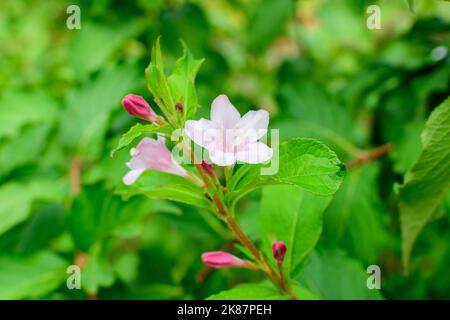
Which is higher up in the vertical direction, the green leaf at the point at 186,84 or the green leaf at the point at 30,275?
the green leaf at the point at 186,84

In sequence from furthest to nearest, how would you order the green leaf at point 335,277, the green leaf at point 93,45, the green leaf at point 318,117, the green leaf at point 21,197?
the green leaf at point 93,45
the green leaf at point 318,117
the green leaf at point 21,197
the green leaf at point 335,277

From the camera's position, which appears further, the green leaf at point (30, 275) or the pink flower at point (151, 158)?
the green leaf at point (30, 275)

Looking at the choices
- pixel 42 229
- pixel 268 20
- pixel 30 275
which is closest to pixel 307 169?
pixel 30 275

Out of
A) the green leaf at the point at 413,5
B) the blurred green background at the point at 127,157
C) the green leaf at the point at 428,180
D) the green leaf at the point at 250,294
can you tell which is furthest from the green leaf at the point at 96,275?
the green leaf at the point at 413,5

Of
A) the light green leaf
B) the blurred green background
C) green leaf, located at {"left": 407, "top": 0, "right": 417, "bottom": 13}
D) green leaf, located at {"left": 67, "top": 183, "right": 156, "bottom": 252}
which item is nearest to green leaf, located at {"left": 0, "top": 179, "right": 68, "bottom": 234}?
the blurred green background

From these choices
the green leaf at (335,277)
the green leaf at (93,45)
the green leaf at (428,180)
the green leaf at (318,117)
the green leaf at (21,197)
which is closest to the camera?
the green leaf at (428,180)

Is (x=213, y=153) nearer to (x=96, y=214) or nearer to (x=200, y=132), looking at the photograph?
(x=200, y=132)

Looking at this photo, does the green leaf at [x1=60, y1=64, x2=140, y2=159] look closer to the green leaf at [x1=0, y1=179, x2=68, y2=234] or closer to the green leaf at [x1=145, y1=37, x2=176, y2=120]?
the green leaf at [x1=0, y1=179, x2=68, y2=234]

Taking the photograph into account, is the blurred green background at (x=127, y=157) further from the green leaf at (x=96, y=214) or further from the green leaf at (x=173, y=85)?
the green leaf at (x=173, y=85)
